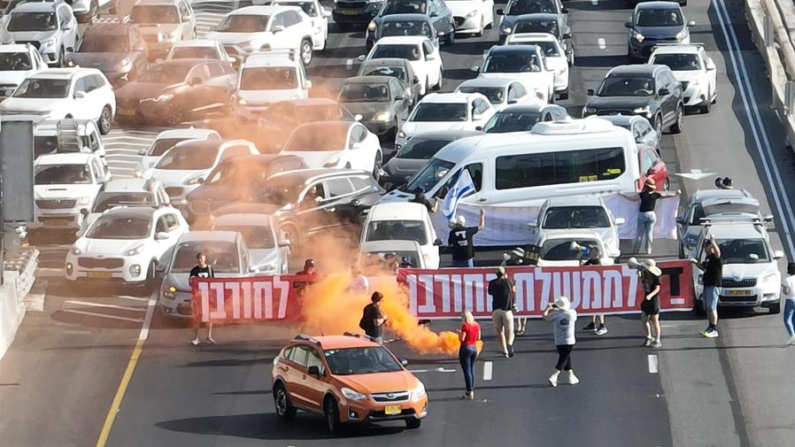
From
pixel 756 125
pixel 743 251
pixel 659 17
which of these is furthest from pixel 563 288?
pixel 659 17

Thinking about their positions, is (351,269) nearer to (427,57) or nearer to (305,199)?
(305,199)

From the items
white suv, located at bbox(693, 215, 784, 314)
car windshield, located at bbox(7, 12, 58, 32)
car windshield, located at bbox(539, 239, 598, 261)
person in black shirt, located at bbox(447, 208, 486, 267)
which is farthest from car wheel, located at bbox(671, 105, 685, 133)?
car windshield, located at bbox(7, 12, 58, 32)

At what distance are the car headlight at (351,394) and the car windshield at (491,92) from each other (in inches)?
821

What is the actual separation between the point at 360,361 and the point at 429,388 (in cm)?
238

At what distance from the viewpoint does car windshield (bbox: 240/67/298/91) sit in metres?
48.4

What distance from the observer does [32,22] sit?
53938 millimetres

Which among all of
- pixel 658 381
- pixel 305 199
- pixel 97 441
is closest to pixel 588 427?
pixel 658 381

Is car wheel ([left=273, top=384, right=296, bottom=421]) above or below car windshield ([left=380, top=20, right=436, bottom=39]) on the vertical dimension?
above

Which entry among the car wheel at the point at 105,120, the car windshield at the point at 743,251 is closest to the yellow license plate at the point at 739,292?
the car windshield at the point at 743,251

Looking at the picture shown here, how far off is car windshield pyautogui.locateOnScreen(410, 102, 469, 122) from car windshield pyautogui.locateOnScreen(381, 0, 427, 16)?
11058 mm

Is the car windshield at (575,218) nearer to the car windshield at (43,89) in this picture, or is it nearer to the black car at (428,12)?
the car windshield at (43,89)

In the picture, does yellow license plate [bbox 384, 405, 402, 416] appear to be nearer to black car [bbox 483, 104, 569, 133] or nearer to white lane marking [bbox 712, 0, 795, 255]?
white lane marking [bbox 712, 0, 795, 255]

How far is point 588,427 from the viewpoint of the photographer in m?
27.8

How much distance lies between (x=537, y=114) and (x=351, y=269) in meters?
10.6
